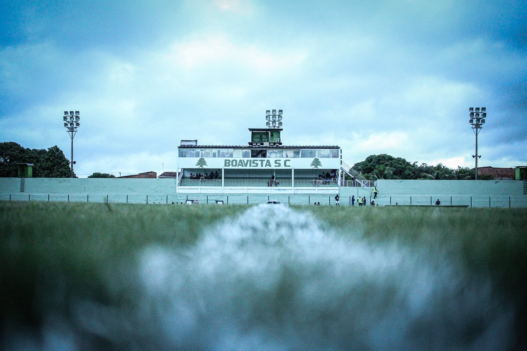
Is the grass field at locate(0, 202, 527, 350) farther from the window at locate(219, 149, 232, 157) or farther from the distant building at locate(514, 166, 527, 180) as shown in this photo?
the distant building at locate(514, 166, 527, 180)

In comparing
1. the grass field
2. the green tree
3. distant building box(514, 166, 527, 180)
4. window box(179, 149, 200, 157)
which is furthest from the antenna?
the grass field

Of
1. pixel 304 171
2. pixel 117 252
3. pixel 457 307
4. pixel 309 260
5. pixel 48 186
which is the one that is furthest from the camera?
pixel 304 171

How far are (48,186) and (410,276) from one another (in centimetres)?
3590

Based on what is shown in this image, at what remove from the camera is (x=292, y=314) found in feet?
4.28

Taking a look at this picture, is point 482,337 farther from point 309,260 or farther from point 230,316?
point 230,316

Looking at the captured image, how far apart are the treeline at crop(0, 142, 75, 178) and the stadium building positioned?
2111 cm

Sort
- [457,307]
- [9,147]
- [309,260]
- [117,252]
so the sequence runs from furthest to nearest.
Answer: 1. [9,147]
2. [117,252]
3. [309,260]
4. [457,307]

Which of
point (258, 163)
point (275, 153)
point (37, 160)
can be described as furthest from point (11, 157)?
point (275, 153)

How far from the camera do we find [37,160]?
144ft

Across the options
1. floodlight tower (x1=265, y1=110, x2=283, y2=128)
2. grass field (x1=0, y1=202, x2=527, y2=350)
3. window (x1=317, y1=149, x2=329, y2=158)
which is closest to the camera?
grass field (x1=0, y1=202, x2=527, y2=350)

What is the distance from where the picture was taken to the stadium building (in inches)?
1248

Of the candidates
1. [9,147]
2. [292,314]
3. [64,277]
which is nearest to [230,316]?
[292,314]

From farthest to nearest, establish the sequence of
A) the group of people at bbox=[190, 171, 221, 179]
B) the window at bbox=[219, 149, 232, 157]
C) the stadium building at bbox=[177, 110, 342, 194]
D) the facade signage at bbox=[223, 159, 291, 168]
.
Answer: the window at bbox=[219, 149, 232, 157], the group of people at bbox=[190, 171, 221, 179], the facade signage at bbox=[223, 159, 291, 168], the stadium building at bbox=[177, 110, 342, 194]

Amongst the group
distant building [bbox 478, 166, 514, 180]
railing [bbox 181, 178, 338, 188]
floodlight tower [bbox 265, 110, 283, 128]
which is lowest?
railing [bbox 181, 178, 338, 188]
